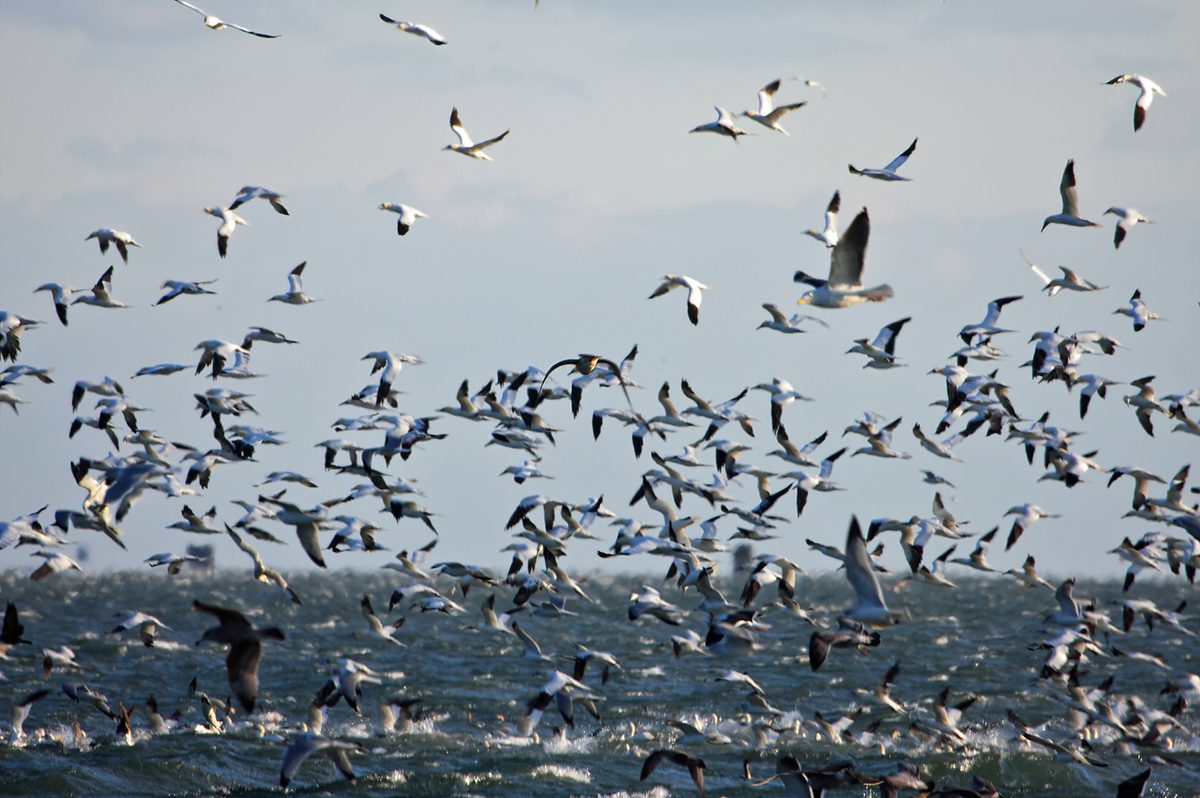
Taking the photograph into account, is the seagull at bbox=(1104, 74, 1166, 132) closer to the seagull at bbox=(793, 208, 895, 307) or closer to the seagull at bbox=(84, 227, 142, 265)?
the seagull at bbox=(793, 208, 895, 307)

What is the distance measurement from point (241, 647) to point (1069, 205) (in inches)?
575

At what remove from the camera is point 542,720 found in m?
25.9

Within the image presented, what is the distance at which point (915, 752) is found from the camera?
77.3 feet

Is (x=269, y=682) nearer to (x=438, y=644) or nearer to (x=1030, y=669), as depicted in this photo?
(x=438, y=644)

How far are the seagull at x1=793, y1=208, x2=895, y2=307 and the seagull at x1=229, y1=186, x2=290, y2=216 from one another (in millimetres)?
10801

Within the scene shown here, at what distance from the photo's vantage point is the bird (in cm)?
1218

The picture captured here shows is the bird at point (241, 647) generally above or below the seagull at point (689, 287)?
below

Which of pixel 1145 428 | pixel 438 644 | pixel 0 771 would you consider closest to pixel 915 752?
pixel 1145 428

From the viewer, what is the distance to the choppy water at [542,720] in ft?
67.5

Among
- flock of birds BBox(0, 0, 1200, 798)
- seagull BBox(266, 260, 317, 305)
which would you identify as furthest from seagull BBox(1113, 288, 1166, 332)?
seagull BBox(266, 260, 317, 305)

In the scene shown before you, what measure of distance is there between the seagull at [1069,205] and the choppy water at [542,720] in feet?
20.2

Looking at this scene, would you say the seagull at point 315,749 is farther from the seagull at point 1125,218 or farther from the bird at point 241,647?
the seagull at point 1125,218

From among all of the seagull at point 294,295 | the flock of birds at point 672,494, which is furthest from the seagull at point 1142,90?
the seagull at point 294,295

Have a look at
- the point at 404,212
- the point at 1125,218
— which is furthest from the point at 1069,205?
the point at 404,212
